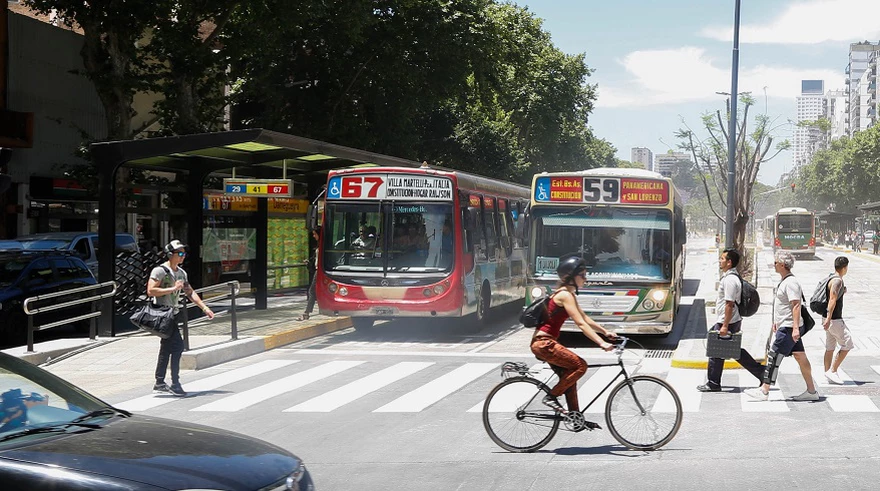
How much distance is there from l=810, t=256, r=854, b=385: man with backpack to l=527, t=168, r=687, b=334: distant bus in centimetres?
471

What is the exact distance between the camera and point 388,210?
19.4 metres

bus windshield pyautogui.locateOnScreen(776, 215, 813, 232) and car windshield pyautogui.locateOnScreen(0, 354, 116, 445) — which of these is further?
bus windshield pyautogui.locateOnScreen(776, 215, 813, 232)

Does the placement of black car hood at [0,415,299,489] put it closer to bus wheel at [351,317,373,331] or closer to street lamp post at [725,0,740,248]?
bus wheel at [351,317,373,331]

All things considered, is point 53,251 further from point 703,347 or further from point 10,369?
point 10,369

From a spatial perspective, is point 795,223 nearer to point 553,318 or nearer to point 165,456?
point 553,318

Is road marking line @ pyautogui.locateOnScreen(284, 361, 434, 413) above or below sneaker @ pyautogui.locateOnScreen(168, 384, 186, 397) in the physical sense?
below

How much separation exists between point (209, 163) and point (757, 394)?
1219 centimetres

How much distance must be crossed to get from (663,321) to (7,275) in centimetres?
1145

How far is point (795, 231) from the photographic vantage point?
68.1m

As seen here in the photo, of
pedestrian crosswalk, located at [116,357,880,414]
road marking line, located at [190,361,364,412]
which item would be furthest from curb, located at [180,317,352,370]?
road marking line, located at [190,361,364,412]

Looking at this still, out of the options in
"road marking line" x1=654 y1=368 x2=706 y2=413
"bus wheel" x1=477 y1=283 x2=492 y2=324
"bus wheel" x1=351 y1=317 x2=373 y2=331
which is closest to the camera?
"road marking line" x1=654 y1=368 x2=706 y2=413

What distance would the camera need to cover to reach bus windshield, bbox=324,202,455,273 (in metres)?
19.4

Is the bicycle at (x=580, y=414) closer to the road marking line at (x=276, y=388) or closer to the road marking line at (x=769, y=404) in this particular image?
the road marking line at (x=769, y=404)

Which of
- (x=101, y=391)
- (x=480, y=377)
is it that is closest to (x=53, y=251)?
(x=101, y=391)
